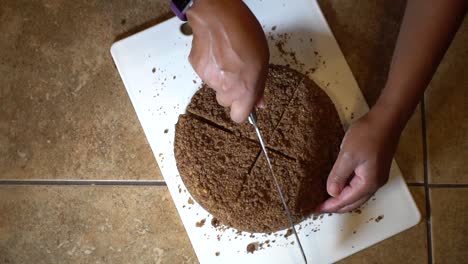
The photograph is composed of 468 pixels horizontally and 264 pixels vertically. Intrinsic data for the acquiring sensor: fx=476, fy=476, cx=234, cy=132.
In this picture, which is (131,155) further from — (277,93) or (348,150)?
(348,150)

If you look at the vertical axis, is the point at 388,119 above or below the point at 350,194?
above

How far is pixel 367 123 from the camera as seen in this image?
0.77 metres

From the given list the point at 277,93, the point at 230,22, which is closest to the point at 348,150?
the point at 277,93

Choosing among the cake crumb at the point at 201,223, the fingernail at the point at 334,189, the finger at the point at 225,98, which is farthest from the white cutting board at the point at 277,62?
the finger at the point at 225,98

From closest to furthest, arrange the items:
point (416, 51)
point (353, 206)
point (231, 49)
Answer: point (231, 49) < point (416, 51) < point (353, 206)

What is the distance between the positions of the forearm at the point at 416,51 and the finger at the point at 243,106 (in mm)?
290

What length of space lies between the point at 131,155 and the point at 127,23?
0.27 meters

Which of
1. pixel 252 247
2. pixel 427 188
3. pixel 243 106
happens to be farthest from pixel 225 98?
pixel 427 188

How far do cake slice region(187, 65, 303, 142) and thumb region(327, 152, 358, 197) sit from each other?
143 mm

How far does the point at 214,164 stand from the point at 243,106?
11.9 inches

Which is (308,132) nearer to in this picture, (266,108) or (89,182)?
(266,108)

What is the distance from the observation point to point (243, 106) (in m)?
0.57

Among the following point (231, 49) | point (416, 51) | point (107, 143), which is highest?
point (231, 49)

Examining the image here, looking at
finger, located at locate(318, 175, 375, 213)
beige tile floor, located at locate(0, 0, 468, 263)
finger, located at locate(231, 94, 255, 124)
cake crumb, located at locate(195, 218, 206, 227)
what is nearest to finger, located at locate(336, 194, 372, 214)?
finger, located at locate(318, 175, 375, 213)
